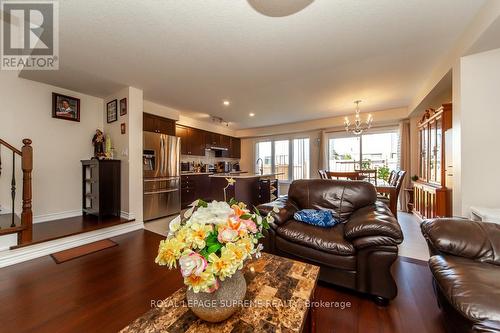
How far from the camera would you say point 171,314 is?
0.92 meters

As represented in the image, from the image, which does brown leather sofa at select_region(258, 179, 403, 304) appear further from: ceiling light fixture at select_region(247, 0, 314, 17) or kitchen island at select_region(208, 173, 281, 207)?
kitchen island at select_region(208, 173, 281, 207)

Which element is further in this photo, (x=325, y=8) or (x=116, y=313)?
(x=325, y=8)

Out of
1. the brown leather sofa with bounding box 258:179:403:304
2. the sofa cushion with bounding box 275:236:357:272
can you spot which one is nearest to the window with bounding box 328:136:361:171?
the brown leather sofa with bounding box 258:179:403:304

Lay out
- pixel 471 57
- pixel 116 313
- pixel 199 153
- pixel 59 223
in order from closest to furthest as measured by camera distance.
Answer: pixel 116 313, pixel 471 57, pixel 59 223, pixel 199 153

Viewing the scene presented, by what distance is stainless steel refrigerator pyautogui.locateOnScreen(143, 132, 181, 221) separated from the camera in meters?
3.82

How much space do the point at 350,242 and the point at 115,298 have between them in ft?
6.83

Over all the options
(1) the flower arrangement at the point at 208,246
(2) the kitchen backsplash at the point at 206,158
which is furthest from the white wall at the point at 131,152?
(1) the flower arrangement at the point at 208,246

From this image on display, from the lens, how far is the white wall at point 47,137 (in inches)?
114

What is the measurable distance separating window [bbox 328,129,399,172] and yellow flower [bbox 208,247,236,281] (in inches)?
208

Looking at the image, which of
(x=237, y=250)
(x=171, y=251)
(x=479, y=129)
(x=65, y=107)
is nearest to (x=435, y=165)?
(x=479, y=129)

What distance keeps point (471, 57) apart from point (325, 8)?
5.67 feet

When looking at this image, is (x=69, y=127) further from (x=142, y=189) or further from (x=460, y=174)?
(x=460, y=174)

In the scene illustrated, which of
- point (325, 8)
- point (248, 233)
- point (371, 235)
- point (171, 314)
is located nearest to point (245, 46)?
point (325, 8)

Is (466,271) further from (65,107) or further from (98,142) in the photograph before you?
(65,107)
